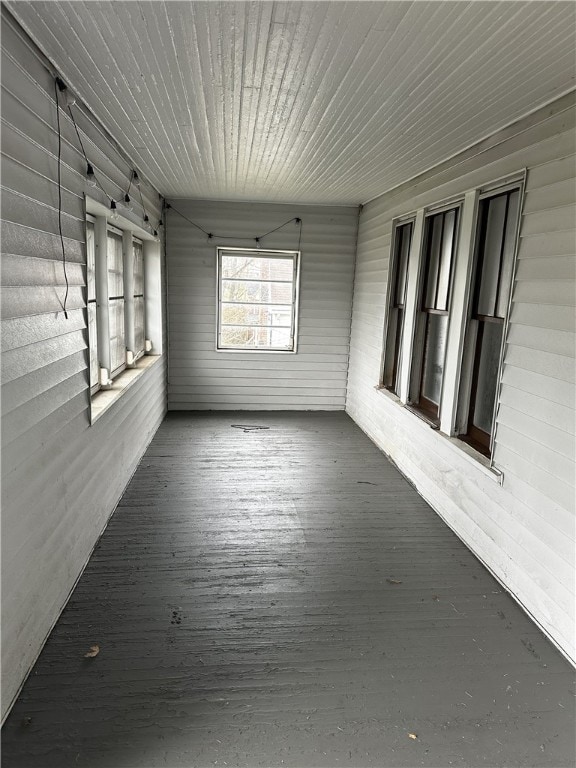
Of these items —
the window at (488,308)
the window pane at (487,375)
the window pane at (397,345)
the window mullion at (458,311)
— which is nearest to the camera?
the window at (488,308)

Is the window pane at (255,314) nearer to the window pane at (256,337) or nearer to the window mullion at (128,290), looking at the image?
the window pane at (256,337)

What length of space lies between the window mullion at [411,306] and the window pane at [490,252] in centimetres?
99

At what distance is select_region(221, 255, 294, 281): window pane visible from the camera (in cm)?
656

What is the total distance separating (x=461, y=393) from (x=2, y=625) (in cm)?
307

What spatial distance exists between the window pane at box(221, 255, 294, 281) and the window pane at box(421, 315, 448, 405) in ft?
8.90

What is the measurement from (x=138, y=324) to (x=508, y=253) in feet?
12.6

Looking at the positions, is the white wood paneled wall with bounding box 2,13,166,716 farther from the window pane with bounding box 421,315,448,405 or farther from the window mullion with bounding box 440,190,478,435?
the window pane with bounding box 421,315,448,405

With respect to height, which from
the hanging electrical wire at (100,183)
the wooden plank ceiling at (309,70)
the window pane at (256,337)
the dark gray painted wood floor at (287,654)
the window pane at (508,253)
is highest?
the wooden plank ceiling at (309,70)

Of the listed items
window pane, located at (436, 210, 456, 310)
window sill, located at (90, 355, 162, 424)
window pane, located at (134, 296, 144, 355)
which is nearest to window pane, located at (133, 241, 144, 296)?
window pane, located at (134, 296, 144, 355)

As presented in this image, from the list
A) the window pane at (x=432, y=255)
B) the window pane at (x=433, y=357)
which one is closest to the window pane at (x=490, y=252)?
the window pane at (x=433, y=357)

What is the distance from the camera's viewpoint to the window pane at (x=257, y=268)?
6559 millimetres

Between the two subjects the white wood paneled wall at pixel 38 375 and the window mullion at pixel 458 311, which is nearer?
the white wood paneled wall at pixel 38 375

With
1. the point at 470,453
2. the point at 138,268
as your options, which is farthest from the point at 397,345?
the point at 138,268

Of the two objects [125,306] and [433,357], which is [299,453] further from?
[125,306]
